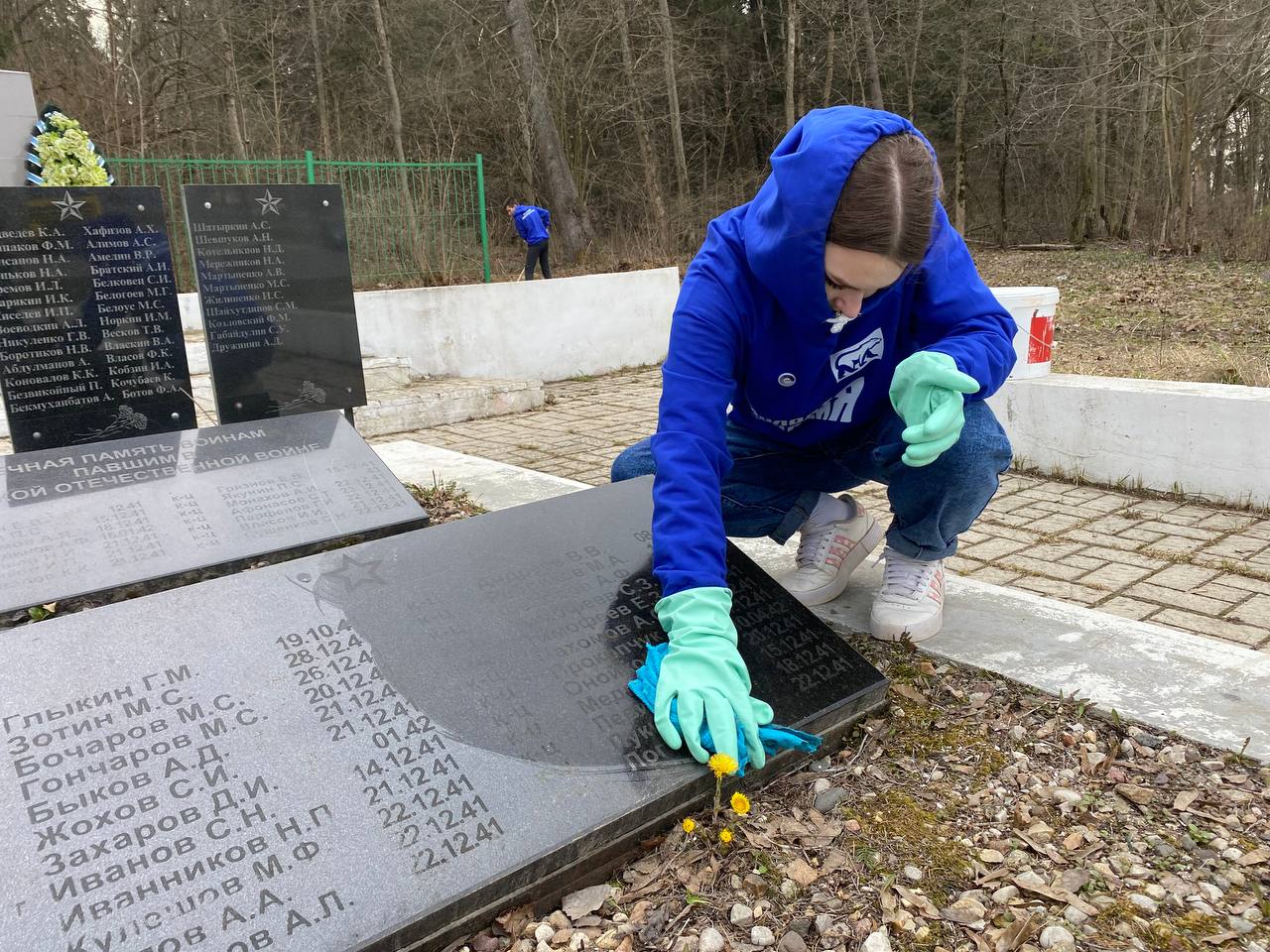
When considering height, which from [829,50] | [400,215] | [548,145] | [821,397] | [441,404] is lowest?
[441,404]

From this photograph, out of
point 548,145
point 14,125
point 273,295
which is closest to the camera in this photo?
point 273,295

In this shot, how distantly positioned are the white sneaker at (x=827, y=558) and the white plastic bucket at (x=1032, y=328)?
2.60m

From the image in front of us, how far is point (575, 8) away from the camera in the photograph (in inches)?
617

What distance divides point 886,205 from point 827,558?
1.24 metres

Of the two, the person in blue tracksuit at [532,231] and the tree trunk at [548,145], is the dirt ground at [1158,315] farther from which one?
the tree trunk at [548,145]

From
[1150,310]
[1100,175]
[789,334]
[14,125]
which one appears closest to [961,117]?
[1100,175]

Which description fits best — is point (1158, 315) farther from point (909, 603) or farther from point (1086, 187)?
point (1086, 187)

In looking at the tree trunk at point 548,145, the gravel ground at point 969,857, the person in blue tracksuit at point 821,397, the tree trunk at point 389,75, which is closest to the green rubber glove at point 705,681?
the person in blue tracksuit at point 821,397

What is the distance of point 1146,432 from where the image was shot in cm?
448

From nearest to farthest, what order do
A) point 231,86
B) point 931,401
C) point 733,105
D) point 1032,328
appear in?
1. point 931,401
2. point 1032,328
3. point 231,86
4. point 733,105

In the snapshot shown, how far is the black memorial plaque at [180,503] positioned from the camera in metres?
2.71

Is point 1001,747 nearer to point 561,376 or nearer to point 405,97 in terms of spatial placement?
point 561,376

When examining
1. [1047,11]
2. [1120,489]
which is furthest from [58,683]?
[1047,11]

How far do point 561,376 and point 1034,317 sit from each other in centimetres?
570
